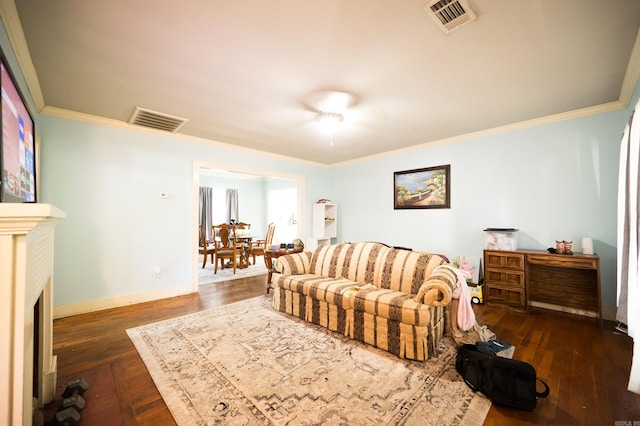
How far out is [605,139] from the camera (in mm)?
3100

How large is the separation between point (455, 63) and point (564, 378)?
104 inches

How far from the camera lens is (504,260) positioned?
3436 mm

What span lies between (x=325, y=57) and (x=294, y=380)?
8.40 feet

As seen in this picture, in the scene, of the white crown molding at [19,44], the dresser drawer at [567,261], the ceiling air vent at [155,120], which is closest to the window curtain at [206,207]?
the ceiling air vent at [155,120]

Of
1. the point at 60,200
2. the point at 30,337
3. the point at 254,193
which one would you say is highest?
the point at 254,193

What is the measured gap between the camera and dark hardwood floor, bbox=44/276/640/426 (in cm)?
159

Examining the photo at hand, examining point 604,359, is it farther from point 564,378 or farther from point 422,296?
point 422,296

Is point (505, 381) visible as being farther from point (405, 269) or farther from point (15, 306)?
point (15, 306)

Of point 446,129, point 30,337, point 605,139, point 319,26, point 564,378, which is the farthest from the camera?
point 446,129

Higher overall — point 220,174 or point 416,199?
point 220,174

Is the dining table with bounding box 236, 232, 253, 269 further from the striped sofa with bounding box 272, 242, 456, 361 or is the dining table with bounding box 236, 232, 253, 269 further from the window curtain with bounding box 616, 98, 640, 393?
the window curtain with bounding box 616, 98, 640, 393

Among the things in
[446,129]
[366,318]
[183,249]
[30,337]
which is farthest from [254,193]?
[30,337]

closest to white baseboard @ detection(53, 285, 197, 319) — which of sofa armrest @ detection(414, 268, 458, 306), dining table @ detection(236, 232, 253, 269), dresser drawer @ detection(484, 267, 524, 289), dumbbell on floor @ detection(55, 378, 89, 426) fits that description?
dumbbell on floor @ detection(55, 378, 89, 426)

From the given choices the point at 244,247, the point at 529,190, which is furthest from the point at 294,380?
the point at 244,247
